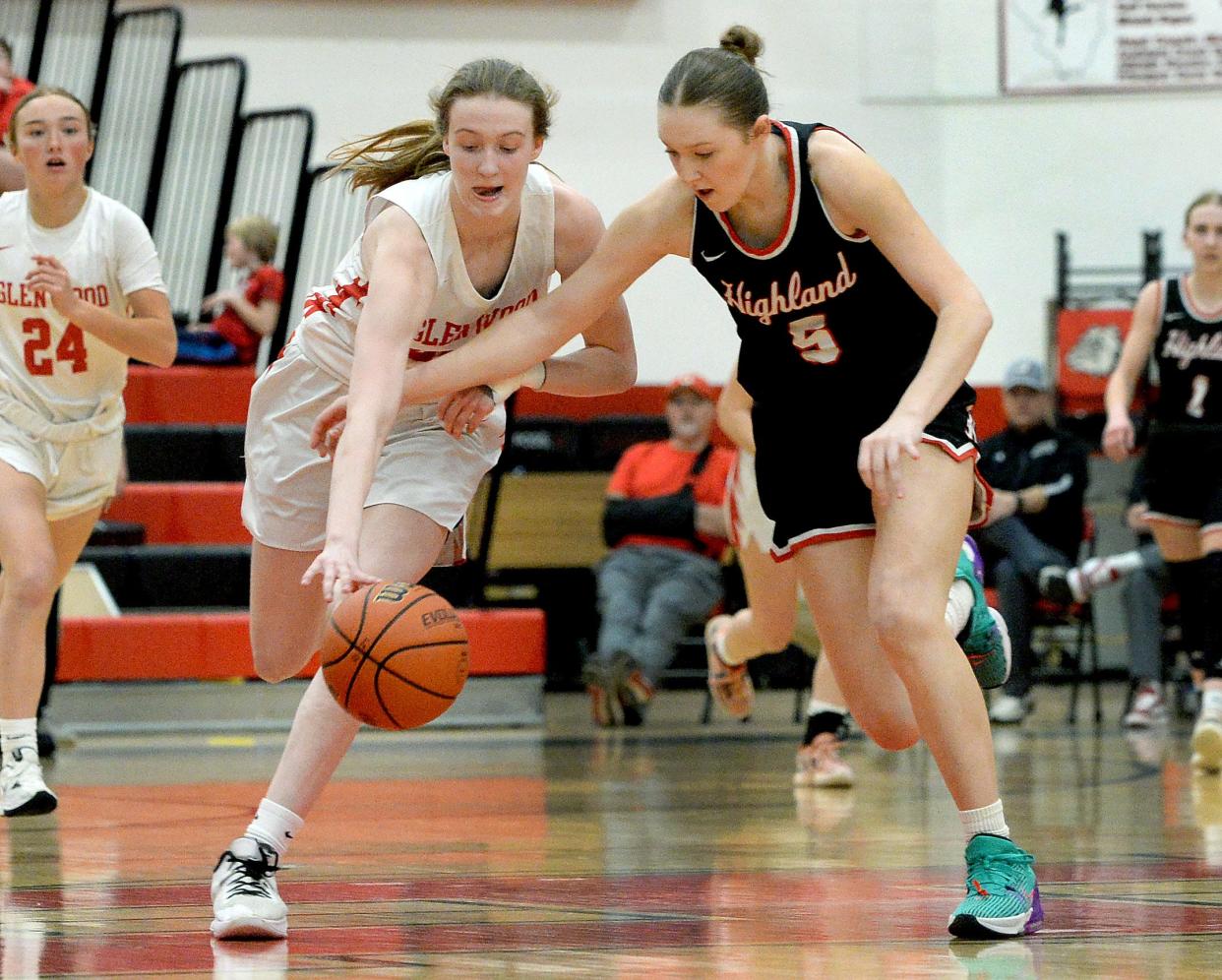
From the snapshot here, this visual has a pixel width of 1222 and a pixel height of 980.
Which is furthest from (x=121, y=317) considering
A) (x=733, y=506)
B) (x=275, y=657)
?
(x=733, y=506)

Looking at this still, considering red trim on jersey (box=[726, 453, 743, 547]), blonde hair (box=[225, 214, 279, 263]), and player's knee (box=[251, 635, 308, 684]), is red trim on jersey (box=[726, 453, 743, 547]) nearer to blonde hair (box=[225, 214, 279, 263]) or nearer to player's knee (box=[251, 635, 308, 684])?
player's knee (box=[251, 635, 308, 684])

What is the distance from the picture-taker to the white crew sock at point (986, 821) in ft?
9.72

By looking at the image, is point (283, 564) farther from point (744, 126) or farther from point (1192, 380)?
point (1192, 380)

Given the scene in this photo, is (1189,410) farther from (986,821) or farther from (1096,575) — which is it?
(986,821)

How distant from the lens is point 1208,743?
233 inches

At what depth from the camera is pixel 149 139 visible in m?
10.5

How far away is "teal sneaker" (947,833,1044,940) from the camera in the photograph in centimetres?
281

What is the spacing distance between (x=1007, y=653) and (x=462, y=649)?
4.26 feet

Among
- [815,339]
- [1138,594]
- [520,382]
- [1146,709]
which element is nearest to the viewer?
[815,339]

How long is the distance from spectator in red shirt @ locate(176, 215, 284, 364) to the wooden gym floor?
294 centimetres

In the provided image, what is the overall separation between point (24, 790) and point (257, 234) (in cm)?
518

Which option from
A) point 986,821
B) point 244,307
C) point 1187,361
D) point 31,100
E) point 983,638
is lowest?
point 986,821

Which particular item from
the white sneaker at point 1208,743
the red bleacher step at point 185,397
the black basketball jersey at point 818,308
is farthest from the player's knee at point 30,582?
the red bleacher step at point 185,397

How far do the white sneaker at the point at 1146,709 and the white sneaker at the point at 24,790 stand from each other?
490cm
